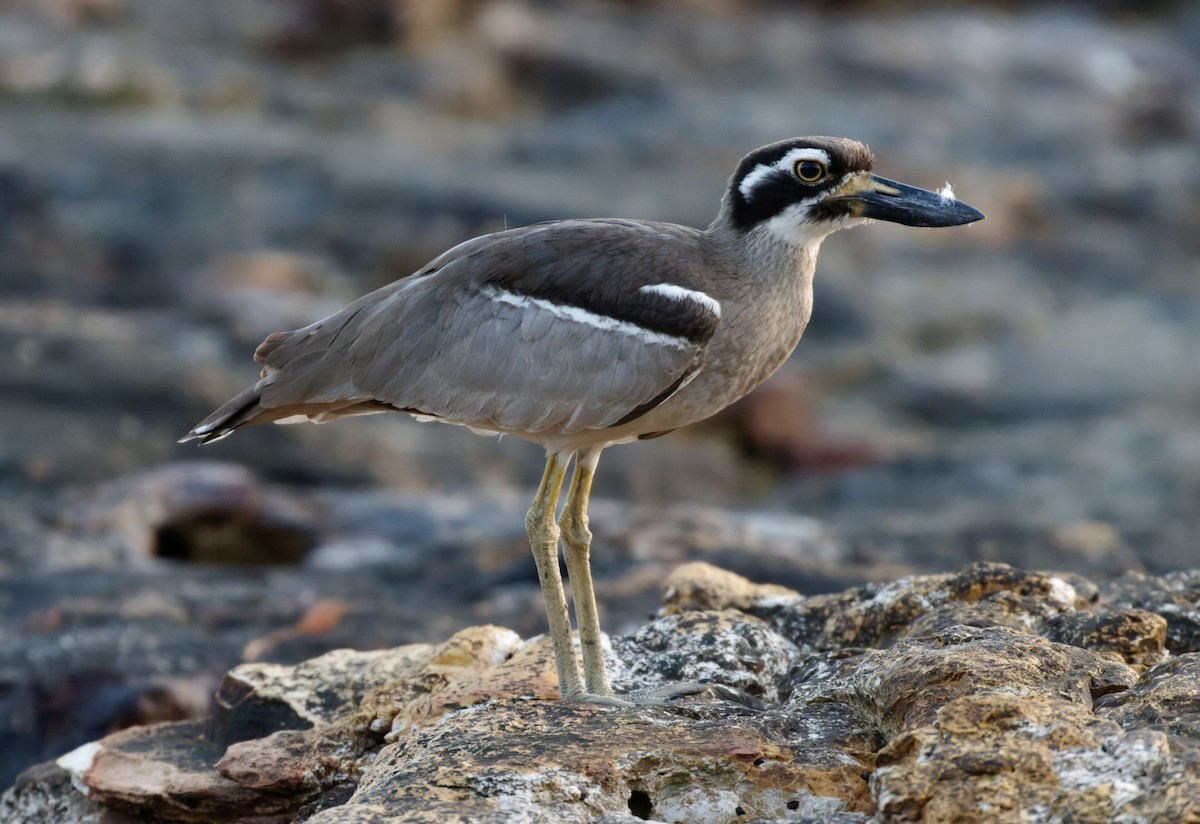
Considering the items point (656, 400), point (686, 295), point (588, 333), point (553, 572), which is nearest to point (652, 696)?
point (553, 572)

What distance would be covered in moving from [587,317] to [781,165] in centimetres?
102

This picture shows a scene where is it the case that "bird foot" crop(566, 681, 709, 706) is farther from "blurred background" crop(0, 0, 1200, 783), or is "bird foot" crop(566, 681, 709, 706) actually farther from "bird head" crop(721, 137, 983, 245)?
"blurred background" crop(0, 0, 1200, 783)

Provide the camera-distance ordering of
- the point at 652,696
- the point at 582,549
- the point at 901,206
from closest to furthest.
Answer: the point at 652,696, the point at 901,206, the point at 582,549

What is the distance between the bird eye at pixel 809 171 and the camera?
616cm

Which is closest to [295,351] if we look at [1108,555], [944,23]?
[1108,555]

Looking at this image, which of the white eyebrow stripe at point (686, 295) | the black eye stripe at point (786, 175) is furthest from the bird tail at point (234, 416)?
the black eye stripe at point (786, 175)

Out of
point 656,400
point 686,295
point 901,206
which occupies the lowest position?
point 656,400

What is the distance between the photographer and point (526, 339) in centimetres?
616

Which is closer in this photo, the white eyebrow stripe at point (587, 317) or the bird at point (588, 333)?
the white eyebrow stripe at point (587, 317)

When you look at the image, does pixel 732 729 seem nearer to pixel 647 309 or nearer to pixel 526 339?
pixel 647 309

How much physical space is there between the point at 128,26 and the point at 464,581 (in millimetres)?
14111

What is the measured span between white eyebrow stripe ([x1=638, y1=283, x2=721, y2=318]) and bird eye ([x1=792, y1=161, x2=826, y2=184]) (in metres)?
0.65

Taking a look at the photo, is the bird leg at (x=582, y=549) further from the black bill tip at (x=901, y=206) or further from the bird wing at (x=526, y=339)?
the black bill tip at (x=901, y=206)

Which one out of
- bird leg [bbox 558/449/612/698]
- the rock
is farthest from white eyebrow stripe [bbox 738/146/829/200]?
the rock
